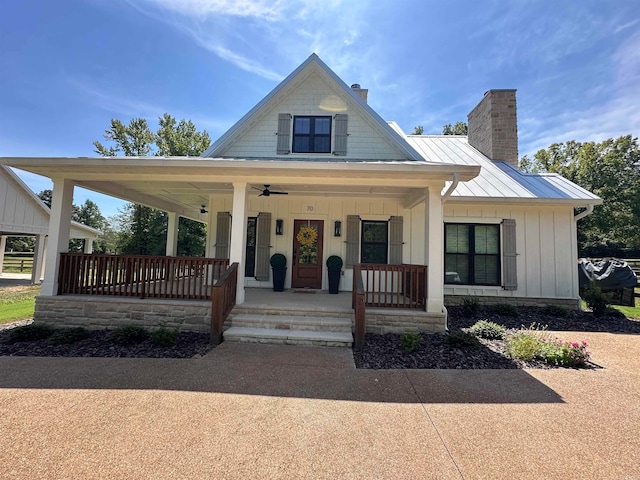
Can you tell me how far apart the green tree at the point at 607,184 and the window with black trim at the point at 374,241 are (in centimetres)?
1957

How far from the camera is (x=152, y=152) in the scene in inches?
936

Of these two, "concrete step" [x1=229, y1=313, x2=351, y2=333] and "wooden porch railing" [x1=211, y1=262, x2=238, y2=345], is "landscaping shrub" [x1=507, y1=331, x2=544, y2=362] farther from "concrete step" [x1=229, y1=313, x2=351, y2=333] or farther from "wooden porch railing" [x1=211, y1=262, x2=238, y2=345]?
"wooden porch railing" [x1=211, y1=262, x2=238, y2=345]

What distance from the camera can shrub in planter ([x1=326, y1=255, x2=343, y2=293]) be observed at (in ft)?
25.0

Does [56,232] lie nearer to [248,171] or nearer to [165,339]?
[165,339]

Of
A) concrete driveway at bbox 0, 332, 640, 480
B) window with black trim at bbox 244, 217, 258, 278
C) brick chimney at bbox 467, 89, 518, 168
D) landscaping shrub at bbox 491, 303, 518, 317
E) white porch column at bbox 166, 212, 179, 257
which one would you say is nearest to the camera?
concrete driveway at bbox 0, 332, 640, 480

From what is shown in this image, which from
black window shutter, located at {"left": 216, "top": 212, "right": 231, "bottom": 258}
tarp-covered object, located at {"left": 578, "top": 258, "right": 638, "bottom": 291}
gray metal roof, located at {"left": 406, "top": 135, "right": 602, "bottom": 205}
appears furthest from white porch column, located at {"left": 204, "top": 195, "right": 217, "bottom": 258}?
tarp-covered object, located at {"left": 578, "top": 258, "right": 638, "bottom": 291}

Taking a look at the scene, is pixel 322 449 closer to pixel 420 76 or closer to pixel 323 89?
pixel 323 89

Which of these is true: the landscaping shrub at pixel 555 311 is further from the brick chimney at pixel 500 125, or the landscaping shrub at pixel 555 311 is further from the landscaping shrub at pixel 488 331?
the brick chimney at pixel 500 125

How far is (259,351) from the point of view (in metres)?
4.51

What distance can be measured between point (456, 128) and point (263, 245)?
24750 mm

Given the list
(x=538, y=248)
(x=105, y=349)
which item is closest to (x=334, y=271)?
(x=105, y=349)

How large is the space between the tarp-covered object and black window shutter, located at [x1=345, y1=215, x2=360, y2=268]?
7.02 metres

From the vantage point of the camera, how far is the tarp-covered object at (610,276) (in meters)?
8.56

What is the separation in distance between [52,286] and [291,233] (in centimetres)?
525
